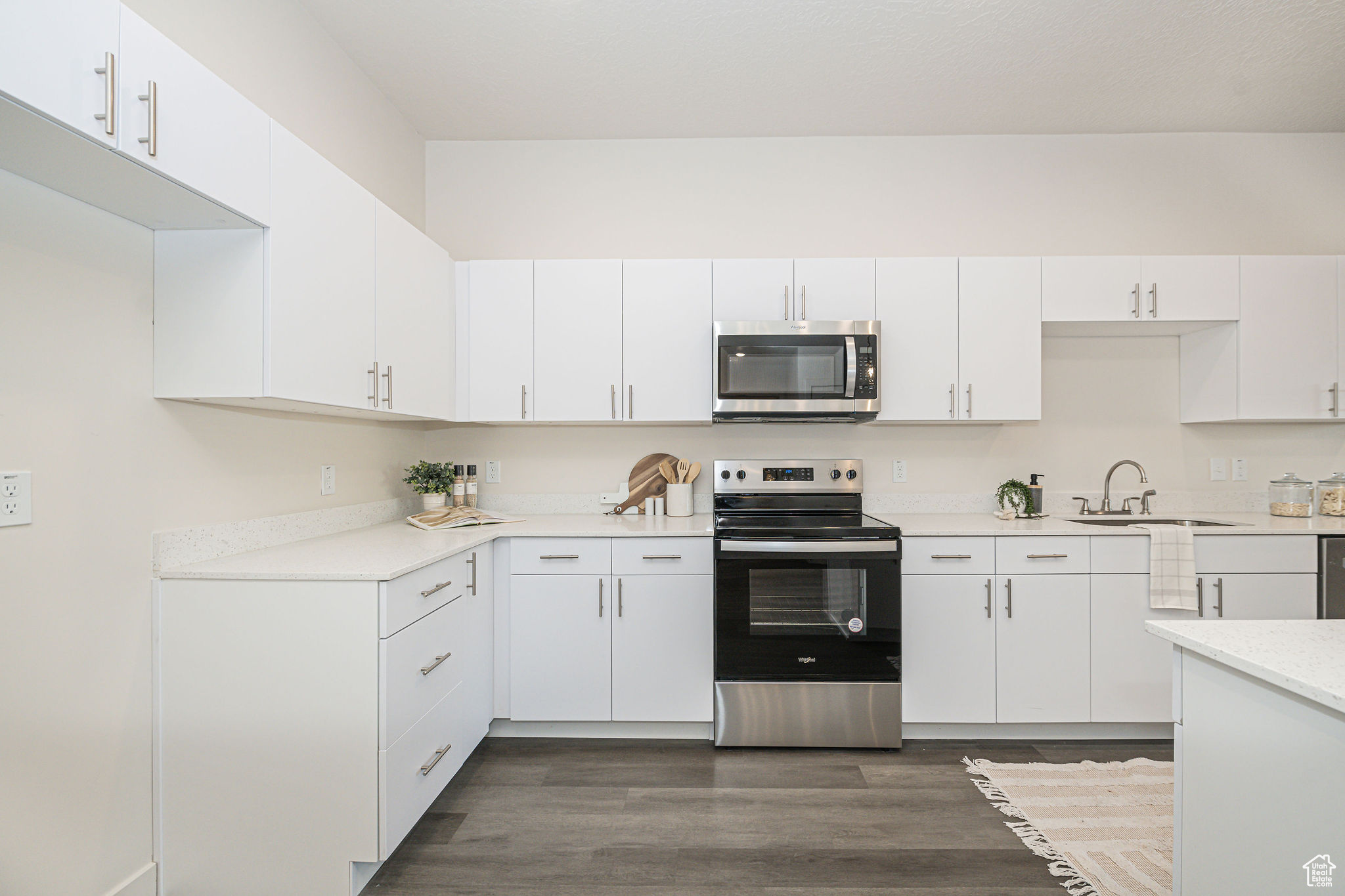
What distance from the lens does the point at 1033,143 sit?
3.10 metres

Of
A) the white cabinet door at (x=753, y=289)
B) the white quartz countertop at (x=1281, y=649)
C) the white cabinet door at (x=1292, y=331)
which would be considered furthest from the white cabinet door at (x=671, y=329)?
the white cabinet door at (x=1292, y=331)

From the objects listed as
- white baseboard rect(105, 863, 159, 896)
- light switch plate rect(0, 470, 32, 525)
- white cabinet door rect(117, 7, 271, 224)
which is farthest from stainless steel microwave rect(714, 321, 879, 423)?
white baseboard rect(105, 863, 159, 896)

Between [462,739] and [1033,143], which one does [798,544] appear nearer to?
[462,739]

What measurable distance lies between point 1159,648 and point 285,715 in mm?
3044

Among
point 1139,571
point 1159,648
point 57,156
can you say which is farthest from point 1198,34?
point 57,156

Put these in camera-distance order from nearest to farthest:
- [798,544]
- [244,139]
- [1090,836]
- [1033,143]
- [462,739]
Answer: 1. [244,139]
2. [1090,836]
3. [462,739]
4. [798,544]
5. [1033,143]

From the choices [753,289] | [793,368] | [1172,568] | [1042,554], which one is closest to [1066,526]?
[1042,554]

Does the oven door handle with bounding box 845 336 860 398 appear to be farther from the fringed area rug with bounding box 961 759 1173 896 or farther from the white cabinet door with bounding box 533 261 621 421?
the fringed area rug with bounding box 961 759 1173 896

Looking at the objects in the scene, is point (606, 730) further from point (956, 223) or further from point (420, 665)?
point (956, 223)

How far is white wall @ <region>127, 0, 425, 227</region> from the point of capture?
5.72ft

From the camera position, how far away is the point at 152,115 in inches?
49.4

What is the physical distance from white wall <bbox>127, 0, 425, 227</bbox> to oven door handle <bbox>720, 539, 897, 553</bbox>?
2.15m

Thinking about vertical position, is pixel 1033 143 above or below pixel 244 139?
above

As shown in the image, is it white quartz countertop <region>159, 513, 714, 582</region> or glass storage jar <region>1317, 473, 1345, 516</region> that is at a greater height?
glass storage jar <region>1317, 473, 1345, 516</region>
